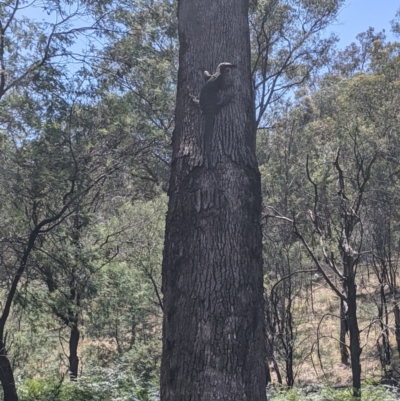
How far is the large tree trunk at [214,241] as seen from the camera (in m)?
2.32

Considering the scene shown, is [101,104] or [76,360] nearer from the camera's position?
[101,104]

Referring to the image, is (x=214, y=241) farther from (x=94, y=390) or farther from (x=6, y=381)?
(x=6, y=381)

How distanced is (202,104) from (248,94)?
13.1 inches

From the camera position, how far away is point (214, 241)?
2.47m

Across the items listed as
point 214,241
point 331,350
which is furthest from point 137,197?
point 214,241

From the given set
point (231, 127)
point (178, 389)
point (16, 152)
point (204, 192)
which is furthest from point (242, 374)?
point (16, 152)

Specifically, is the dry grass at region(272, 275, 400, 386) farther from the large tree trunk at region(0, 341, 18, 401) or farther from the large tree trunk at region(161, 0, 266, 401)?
the large tree trunk at region(161, 0, 266, 401)

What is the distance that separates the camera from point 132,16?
332 inches

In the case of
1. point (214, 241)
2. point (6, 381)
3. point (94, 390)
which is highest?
point (214, 241)

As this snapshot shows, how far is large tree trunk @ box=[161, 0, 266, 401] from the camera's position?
2.32 m

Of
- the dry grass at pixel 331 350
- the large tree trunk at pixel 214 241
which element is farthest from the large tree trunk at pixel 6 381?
the dry grass at pixel 331 350

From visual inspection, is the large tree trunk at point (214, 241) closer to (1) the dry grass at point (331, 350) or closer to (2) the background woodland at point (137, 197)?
(2) the background woodland at point (137, 197)

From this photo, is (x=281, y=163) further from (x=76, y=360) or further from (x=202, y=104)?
(x=202, y=104)

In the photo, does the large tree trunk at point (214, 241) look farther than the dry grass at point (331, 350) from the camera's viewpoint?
No
